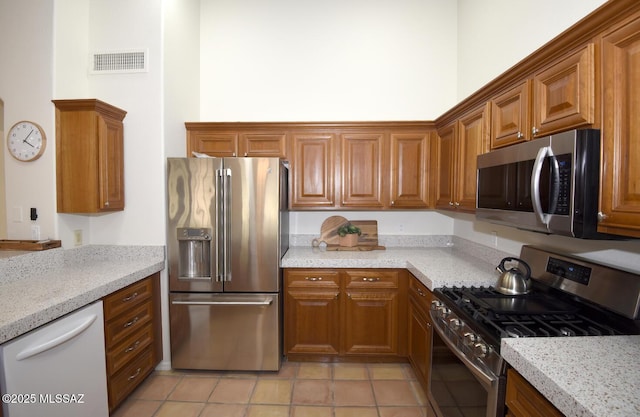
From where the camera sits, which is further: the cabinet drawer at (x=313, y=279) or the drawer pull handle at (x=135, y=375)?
the cabinet drawer at (x=313, y=279)

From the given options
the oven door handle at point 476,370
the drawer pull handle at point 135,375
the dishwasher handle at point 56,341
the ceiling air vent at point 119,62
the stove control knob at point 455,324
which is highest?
the ceiling air vent at point 119,62

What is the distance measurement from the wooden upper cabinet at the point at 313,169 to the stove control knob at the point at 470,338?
1.76 metres

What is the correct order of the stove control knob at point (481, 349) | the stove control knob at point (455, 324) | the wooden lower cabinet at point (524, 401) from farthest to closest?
the stove control knob at point (455, 324) → the stove control knob at point (481, 349) → the wooden lower cabinet at point (524, 401)

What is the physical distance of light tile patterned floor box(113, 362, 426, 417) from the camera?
2.14 metres

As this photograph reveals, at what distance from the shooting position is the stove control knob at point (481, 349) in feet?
4.35

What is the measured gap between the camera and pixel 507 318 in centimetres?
146

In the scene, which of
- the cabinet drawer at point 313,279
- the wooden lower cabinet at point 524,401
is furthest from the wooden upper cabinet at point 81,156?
the wooden lower cabinet at point 524,401

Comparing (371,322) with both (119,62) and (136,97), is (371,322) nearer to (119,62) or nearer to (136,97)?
(136,97)

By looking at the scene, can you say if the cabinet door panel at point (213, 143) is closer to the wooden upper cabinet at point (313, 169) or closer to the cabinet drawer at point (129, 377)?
the wooden upper cabinet at point (313, 169)

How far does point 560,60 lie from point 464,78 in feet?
6.03

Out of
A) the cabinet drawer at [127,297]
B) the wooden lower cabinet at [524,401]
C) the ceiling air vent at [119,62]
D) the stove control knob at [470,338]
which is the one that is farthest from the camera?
the ceiling air vent at [119,62]

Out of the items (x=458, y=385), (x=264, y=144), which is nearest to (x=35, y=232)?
(x=264, y=144)

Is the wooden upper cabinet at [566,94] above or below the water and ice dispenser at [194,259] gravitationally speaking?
above

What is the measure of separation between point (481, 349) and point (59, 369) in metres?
2.15
